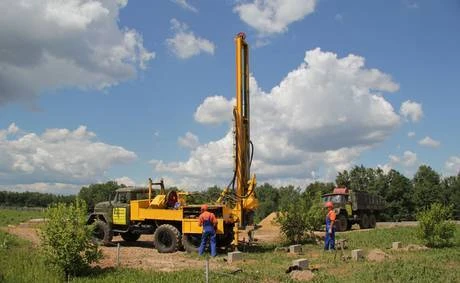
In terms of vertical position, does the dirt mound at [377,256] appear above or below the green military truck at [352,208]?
below

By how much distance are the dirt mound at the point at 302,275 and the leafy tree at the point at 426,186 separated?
2317 inches

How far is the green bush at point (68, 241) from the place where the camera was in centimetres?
1175

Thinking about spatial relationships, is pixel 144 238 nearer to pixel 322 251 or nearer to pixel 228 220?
pixel 228 220

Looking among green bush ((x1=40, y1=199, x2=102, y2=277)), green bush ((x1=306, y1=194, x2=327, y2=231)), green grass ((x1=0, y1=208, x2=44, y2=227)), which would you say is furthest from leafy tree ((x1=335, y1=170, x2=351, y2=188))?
green bush ((x1=40, y1=199, x2=102, y2=277))

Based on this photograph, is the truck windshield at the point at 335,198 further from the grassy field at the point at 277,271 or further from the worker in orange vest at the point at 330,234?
the grassy field at the point at 277,271

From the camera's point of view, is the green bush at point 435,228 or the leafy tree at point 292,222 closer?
the green bush at point 435,228

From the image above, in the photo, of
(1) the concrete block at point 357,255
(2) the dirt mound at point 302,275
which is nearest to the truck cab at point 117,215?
(1) the concrete block at point 357,255

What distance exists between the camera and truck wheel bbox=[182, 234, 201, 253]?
685 inches

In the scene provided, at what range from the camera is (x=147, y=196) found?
1964cm

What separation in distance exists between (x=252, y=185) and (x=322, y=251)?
323cm

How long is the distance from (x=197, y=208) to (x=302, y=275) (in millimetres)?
6062

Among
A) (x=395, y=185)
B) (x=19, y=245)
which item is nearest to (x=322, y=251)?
(x=19, y=245)

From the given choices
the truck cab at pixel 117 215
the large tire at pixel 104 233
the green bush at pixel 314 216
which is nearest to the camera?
the truck cab at pixel 117 215

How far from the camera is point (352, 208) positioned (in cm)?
Answer: 2959
